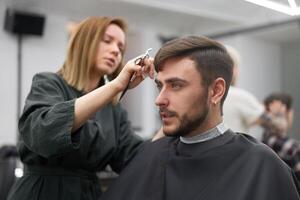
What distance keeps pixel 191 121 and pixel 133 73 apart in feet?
0.80

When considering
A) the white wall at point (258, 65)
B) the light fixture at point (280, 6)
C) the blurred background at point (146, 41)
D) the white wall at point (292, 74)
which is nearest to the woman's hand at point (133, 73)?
the light fixture at point (280, 6)

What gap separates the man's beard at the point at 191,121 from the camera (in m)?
1.43

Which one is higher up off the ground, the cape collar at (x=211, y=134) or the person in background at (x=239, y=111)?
the cape collar at (x=211, y=134)

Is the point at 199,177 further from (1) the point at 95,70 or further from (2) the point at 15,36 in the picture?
(2) the point at 15,36

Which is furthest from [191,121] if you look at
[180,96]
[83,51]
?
[83,51]

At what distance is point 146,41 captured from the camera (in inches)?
238

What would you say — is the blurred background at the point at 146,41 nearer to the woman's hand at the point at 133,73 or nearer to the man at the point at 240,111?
the man at the point at 240,111

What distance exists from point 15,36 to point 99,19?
3.91 meters

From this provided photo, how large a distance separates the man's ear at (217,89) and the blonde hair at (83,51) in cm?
46

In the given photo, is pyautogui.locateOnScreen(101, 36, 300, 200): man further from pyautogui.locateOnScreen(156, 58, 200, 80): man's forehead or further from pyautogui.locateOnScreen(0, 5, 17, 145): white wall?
pyautogui.locateOnScreen(0, 5, 17, 145): white wall

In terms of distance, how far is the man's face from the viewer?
55.6 inches

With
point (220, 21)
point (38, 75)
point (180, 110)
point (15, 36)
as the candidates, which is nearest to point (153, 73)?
point (180, 110)

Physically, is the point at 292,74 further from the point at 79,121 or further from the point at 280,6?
the point at 79,121

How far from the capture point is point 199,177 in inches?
57.5
